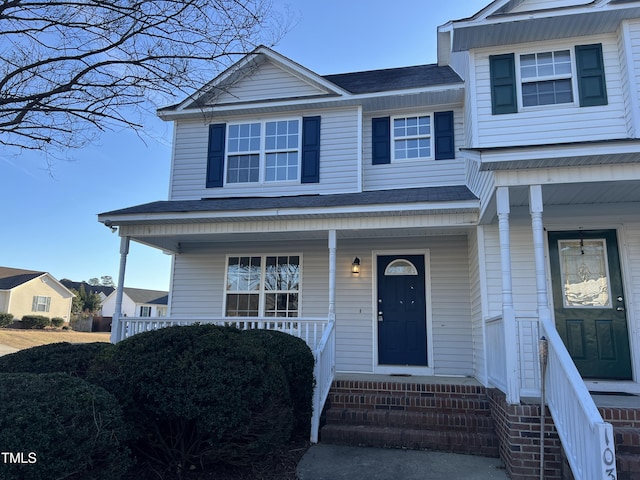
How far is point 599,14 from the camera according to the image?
20.3 ft

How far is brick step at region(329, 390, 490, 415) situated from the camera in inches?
229

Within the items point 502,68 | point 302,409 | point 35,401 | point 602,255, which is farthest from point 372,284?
point 35,401

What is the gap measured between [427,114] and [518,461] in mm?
Answer: 6103

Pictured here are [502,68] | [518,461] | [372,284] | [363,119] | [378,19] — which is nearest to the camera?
[518,461]

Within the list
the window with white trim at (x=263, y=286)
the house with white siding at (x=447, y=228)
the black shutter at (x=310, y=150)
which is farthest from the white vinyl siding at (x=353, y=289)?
the black shutter at (x=310, y=150)

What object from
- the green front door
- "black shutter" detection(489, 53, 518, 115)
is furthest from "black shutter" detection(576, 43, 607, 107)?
the green front door

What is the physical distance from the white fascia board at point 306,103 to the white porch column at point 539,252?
11.7ft

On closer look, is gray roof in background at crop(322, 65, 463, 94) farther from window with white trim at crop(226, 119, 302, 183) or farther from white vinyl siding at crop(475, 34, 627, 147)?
white vinyl siding at crop(475, 34, 627, 147)

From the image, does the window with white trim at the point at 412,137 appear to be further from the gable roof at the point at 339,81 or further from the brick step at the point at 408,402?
the brick step at the point at 408,402

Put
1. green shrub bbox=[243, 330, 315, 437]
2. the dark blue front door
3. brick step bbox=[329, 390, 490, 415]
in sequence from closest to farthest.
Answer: green shrub bbox=[243, 330, 315, 437]
brick step bbox=[329, 390, 490, 415]
the dark blue front door

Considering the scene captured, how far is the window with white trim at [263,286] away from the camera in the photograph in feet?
27.9

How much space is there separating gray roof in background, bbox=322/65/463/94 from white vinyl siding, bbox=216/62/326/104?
1.98ft

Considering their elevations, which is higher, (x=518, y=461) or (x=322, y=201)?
(x=322, y=201)

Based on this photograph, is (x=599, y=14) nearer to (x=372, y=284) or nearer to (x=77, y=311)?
(x=372, y=284)
